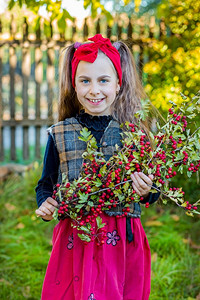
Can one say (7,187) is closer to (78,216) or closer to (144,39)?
(144,39)

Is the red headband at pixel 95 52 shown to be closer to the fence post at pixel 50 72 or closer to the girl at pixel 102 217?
the girl at pixel 102 217

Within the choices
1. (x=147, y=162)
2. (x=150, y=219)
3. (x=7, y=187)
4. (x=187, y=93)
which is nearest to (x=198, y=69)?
(x=187, y=93)

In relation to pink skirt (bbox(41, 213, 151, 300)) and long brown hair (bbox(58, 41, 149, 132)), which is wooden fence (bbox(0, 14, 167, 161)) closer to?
long brown hair (bbox(58, 41, 149, 132))

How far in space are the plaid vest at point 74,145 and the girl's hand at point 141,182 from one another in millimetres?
178

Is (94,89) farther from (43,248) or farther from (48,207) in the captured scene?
(43,248)

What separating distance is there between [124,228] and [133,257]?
14 cm

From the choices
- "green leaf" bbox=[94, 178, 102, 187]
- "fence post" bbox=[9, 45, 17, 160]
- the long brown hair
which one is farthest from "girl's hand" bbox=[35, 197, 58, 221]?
"fence post" bbox=[9, 45, 17, 160]

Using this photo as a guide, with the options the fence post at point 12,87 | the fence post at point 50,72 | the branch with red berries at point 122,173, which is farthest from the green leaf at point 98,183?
the fence post at point 12,87

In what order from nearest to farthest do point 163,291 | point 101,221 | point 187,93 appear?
1. point 101,221
2. point 163,291
3. point 187,93

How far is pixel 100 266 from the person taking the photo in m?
1.70

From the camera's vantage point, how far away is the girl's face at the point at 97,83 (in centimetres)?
176

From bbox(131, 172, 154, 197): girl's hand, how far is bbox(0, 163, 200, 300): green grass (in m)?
0.73

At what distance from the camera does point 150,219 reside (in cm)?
414

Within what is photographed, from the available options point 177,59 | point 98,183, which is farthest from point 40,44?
point 98,183
